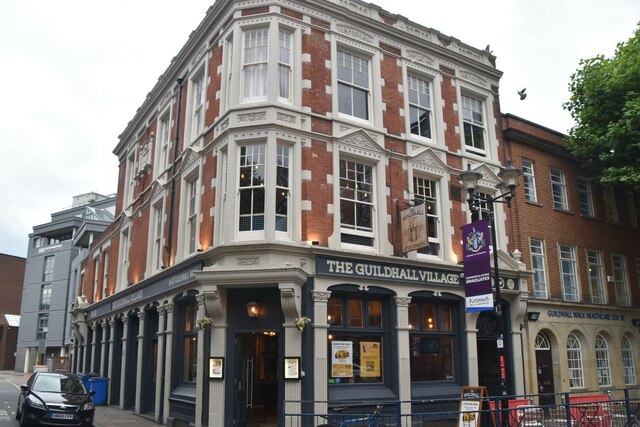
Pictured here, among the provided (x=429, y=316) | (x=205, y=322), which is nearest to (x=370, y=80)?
(x=429, y=316)

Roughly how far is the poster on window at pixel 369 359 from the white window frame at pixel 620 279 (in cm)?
1313

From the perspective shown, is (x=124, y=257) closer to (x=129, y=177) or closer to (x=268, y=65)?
(x=129, y=177)

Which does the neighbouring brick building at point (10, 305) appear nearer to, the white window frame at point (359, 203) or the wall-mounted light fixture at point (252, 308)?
the wall-mounted light fixture at point (252, 308)

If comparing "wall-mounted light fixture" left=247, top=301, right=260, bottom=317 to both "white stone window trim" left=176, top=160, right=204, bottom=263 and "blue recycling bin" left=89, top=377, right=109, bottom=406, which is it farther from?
"blue recycling bin" left=89, top=377, right=109, bottom=406

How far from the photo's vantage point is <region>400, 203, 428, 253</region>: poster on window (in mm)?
15383

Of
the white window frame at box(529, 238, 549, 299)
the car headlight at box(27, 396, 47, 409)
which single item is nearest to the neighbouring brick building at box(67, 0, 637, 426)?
the white window frame at box(529, 238, 549, 299)

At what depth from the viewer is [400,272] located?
1596 cm

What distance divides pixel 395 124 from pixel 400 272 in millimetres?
4879

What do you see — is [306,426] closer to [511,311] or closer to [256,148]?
[256,148]

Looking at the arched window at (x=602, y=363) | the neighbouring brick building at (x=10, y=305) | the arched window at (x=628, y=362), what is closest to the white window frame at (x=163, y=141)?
the arched window at (x=602, y=363)

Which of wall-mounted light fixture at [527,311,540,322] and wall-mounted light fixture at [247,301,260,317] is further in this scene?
wall-mounted light fixture at [527,311,540,322]

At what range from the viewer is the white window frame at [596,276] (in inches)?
877

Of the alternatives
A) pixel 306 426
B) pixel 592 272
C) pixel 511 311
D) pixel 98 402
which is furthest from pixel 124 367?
pixel 592 272

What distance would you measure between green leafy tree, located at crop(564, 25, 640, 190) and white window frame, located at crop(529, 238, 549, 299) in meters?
3.63
